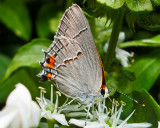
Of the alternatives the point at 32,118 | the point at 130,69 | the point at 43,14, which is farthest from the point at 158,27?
the point at 43,14

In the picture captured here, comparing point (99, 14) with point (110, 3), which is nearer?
point (110, 3)

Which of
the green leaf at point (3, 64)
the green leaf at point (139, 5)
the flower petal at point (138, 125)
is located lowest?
the flower petal at point (138, 125)

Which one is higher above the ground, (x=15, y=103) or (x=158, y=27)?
(x=158, y=27)

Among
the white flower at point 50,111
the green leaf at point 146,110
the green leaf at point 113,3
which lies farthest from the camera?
the white flower at point 50,111

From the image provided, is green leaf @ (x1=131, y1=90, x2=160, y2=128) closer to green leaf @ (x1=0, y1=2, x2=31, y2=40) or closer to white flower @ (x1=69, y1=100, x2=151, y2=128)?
white flower @ (x1=69, y1=100, x2=151, y2=128)

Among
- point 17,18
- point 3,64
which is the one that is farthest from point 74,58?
point 17,18

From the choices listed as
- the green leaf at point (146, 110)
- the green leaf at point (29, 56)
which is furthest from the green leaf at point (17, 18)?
the green leaf at point (146, 110)

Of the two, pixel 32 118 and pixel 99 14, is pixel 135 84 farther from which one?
pixel 32 118

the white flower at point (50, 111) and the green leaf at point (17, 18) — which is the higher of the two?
the green leaf at point (17, 18)

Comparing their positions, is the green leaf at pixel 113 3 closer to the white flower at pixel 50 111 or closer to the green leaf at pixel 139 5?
the green leaf at pixel 139 5
